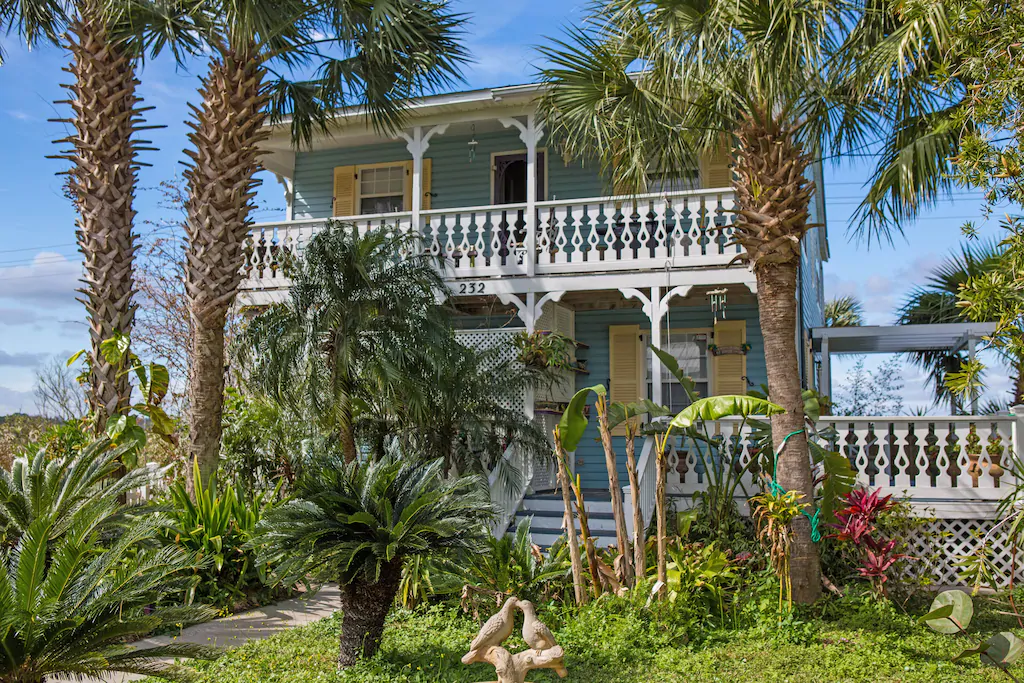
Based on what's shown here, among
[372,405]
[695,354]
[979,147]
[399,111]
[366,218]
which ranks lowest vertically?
[372,405]

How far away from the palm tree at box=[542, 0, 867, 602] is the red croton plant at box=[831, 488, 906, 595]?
1.56 ft

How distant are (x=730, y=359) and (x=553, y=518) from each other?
4.48m

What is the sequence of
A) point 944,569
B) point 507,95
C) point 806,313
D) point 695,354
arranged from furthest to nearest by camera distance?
point 806,313
point 695,354
point 507,95
point 944,569

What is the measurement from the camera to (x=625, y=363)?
14508 mm

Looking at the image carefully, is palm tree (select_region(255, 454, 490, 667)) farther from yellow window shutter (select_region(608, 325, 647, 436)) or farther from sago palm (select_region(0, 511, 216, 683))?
yellow window shutter (select_region(608, 325, 647, 436))

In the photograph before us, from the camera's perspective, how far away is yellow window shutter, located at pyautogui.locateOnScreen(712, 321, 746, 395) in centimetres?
1371

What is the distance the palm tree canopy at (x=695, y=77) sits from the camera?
793 cm

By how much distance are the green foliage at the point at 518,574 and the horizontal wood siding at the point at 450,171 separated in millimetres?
7480

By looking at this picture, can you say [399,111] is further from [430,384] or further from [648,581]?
[648,581]

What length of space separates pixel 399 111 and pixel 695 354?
20.0ft

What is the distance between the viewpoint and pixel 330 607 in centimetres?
918

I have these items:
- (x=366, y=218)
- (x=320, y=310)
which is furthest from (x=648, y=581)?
(x=366, y=218)

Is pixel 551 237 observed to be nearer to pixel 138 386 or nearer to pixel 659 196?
pixel 659 196

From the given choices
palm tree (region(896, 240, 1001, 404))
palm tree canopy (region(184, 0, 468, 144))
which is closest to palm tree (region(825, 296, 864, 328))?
palm tree (region(896, 240, 1001, 404))
